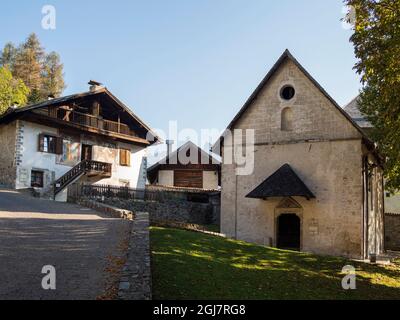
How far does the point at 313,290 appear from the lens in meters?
10.1

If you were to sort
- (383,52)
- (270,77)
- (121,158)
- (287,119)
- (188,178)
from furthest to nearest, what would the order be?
(188,178)
(121,158)
(270,77)
(287,119)
(383,52)

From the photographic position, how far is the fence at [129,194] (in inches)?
1000

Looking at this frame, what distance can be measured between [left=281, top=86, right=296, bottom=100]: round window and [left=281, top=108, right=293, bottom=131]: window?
1.99ft

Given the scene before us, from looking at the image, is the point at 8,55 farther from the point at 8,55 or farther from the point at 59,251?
the point at 59,251

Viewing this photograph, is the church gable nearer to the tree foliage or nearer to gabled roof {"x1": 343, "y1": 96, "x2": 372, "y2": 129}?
gabled roof {"x1": 343, "y1": 96, "x2": 372, "y2": 129}

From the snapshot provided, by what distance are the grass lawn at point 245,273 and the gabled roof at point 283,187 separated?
4210mm

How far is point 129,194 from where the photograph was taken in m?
27.6

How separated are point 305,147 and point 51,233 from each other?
1235 centimetres

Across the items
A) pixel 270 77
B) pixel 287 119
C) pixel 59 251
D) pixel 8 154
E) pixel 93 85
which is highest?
pixel 93 85

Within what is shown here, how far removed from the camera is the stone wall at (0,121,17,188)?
28.4 m

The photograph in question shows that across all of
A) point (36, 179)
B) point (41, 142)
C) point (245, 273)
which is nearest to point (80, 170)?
point (36, 179)

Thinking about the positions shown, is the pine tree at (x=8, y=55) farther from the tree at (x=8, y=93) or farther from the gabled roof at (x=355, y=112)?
the gabled roof at (x=355, y=112)

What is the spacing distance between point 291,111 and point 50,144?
1796 centimetres

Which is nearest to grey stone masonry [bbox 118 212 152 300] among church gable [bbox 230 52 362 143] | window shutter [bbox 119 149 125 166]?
church gable [bbox 230 52 362 143]
